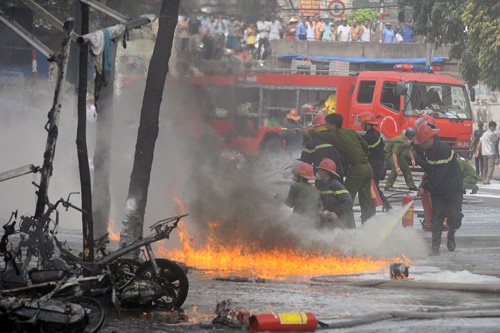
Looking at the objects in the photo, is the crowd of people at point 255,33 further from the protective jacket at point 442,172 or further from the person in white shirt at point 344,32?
the protective jacket at point 442,172

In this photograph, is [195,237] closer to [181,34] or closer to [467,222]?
[181,34]

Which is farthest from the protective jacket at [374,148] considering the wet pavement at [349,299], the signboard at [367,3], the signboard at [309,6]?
the signboard at [367,3]

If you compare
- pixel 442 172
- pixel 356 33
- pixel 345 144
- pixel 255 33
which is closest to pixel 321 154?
pixel 345 144

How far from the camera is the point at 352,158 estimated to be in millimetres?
13594

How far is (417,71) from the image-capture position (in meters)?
26.1

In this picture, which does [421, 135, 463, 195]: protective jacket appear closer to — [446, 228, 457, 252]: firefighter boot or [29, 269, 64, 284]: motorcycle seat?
[446, 228, 457, 252]: firefighter boot

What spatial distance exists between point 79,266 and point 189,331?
1.30 m

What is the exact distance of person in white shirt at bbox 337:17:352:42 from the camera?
3544cm

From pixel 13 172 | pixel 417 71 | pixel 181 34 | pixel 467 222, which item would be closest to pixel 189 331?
pixel 13 172

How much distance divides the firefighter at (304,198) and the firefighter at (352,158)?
1901 millimetres

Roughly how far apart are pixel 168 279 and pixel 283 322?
134cm

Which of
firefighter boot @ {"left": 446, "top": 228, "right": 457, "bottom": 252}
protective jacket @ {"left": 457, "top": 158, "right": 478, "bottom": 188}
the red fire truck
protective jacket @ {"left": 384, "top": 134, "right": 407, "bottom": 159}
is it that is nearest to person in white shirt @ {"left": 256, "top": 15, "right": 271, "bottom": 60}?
the red fire truck

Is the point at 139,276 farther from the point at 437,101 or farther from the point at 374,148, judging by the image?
the point at 437,101

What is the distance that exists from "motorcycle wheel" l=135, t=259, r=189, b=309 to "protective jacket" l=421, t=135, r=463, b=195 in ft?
17.9
